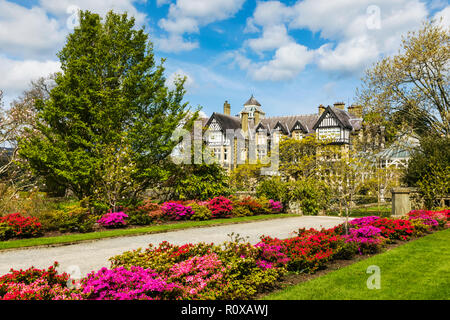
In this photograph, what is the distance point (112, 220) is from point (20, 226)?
3.41 m

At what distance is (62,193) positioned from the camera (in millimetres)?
28188

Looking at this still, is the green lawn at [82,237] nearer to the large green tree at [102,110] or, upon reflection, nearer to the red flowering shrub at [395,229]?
the large green tree at [102,110]

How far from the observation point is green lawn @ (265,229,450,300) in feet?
19.0

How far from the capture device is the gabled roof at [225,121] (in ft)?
165

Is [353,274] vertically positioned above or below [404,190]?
below

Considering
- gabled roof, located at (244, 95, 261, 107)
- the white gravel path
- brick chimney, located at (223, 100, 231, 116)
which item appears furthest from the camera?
gabled roof, located at (244, 95, 261, 107)

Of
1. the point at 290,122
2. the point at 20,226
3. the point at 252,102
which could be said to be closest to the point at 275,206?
the point at 20,226

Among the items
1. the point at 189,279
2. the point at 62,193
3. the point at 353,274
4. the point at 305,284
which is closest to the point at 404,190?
the point at 353,274

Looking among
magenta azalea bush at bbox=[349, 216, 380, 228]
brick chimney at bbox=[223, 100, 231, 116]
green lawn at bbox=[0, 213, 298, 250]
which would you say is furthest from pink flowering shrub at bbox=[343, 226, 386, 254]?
brick chimney at bbox=[223, 100, 231, 116]

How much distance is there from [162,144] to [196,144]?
8.68 feet

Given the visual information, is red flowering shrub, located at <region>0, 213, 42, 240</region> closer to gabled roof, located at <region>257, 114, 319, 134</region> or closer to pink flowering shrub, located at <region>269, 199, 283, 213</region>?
pink flowering shrub, located at <region>269, 199, 283, 213</region>

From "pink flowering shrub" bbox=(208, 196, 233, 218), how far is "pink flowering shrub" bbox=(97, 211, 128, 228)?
517cm

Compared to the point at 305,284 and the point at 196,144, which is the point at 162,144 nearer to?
the point at 196,144

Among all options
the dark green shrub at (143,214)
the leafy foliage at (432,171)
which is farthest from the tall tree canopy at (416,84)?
the dark green shrub at (143,214)
